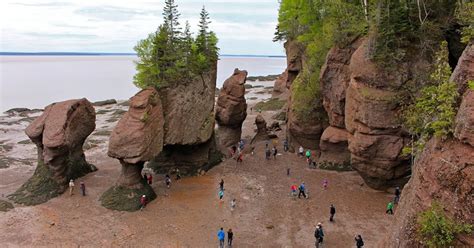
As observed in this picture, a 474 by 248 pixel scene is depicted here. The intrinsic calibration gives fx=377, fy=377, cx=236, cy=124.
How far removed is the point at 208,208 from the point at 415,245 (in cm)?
1685

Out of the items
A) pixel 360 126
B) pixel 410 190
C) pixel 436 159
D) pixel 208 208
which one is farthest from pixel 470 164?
pixel 208 208

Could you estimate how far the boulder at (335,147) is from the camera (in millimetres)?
32812

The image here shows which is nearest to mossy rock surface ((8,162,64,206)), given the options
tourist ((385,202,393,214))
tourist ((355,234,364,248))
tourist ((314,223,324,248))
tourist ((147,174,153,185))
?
tourist ((147,174,153,185))

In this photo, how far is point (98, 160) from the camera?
3875cm

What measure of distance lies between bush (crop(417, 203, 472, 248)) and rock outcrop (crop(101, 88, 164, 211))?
20.1 meters

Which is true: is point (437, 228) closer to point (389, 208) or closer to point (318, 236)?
point (318, 236)

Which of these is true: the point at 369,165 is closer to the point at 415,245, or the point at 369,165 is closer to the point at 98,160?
the point at 415,245

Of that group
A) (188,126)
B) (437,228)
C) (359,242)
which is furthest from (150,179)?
(437,228)

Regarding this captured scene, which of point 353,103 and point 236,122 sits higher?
point 353,103

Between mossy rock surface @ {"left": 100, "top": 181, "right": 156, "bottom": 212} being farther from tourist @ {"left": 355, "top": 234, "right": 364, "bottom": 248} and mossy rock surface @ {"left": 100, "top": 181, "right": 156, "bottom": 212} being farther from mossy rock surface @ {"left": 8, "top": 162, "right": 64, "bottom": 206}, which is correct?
tourist @ {"left": 355, "top": 234, "right": 364, "bottom": 248}

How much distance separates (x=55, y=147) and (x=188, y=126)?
10.6 m

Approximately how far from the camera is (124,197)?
90.0ft

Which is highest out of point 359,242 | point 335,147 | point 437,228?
point 437,228

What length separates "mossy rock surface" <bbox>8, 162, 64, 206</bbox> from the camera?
27766 millimetres
